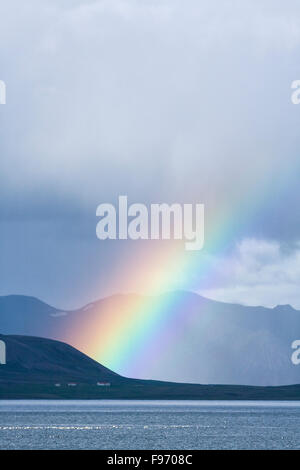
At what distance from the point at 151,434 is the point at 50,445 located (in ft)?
117

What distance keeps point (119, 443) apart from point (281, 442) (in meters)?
26.6

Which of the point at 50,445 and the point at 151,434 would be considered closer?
the point at 50,445

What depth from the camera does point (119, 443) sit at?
15025cm

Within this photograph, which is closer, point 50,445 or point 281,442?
point 50,445
